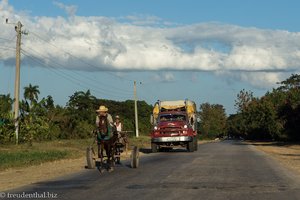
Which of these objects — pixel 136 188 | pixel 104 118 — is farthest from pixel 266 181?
pixel 104 118

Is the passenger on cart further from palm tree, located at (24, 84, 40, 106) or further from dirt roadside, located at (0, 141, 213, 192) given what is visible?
palm tree, located at (24, 84, 40, 106)

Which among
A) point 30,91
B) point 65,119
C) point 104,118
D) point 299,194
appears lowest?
point 299,194

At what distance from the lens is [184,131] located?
103 feet

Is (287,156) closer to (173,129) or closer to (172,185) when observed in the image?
(173,129)

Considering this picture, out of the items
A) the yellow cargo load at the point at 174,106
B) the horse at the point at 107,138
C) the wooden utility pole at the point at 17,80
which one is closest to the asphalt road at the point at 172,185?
the horse at the point at 107,138

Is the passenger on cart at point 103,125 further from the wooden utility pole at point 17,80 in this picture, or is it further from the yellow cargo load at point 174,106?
the wooden utility pole at point 17,80

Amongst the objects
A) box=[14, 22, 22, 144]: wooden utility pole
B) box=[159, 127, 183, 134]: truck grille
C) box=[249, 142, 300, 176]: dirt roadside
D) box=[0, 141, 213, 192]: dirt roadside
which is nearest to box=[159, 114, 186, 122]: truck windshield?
box=[159, 127, 183, 134]: truck grille

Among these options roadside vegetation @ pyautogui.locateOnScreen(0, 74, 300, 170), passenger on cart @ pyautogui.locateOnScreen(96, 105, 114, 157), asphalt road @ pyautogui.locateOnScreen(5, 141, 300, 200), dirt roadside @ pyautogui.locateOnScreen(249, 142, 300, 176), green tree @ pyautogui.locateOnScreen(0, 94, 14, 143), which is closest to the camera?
asphalt road @ pyautogui.locateOnScreen(5, 141, 300, 200)

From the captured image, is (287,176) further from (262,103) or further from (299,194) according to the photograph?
(262,103)

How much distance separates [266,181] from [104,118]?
567cm

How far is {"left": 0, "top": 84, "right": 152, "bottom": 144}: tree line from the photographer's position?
37.1m

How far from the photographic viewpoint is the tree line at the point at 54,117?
37.1 metres

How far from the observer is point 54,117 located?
5834cm

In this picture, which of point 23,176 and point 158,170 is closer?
point 23,176
